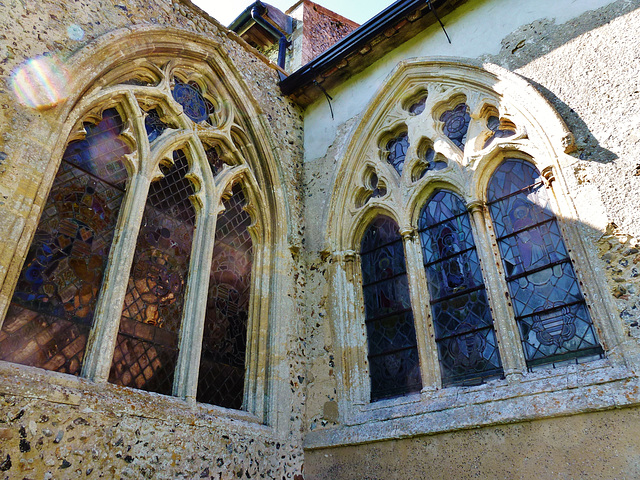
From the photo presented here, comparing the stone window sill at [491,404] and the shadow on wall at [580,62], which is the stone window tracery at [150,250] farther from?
the shadow on wall at [580,62]

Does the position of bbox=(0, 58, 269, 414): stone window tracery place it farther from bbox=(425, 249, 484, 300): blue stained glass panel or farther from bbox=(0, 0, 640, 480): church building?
bbox=(425, 249, 484, 300): blue stained glass panel

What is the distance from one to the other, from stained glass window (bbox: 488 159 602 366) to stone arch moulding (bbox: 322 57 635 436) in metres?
0.09

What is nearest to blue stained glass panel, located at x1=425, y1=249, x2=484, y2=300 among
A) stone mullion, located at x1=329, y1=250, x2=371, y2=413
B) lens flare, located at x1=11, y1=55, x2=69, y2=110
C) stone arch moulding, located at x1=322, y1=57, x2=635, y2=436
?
stone arch moulding, located at x1=322, y1=57, x2=635, y2=436

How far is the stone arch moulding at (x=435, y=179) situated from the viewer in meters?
4.05

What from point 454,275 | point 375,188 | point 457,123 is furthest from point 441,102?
point 454,275

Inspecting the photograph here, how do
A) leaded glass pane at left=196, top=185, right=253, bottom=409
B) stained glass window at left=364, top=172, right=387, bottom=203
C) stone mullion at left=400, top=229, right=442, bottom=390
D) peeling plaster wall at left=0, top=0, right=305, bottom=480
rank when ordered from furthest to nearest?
stained glass window at left=364, top=172, right=387, bottom=203
leaded glass pane at left=196, top=185, right=253, bottom=409
stone mullion at left=400, top=229, right=442, bottom=390
peeling plaster wall at left=0, top=0, right=305, bottom=480

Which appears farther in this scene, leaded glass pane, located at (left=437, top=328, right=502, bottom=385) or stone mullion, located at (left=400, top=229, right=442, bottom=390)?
stone mullion, located at (left=400, top=229, right=442, bottom=390)

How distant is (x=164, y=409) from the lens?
378 cm

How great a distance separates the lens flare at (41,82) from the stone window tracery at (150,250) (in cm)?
34

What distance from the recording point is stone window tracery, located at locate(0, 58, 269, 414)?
143 inches

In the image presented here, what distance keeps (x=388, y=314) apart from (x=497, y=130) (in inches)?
78.2

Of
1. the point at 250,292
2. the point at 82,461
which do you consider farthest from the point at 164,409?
the point at 250,292

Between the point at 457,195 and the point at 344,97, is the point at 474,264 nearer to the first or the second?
the point at 457,195

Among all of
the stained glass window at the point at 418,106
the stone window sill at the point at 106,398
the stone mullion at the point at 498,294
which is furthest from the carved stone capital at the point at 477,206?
the stone window sill at the point at 106,398
